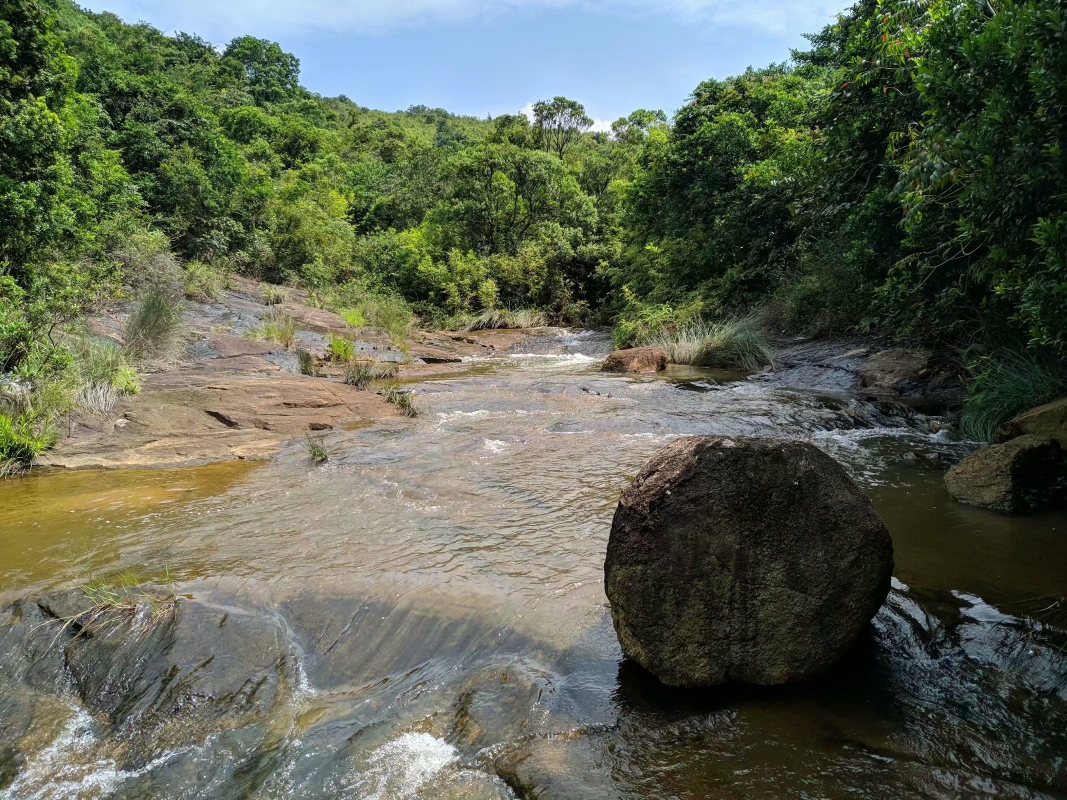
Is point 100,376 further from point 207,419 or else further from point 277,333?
point 277,333

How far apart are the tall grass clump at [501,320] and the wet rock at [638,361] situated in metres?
10.7

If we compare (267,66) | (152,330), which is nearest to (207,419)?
(152,330)

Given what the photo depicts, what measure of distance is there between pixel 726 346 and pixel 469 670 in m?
12.4

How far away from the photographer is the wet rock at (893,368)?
10203 millimetres

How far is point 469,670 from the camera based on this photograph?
10.7 feet

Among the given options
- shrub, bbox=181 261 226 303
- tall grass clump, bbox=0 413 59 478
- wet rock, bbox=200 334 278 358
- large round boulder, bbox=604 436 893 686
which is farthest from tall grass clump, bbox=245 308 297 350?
large round boulder, bbox=604 436 893 686

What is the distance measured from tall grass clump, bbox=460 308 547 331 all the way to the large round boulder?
22022 millimetres

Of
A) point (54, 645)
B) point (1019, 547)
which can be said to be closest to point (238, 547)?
point (54, 645)

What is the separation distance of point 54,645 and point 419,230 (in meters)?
29.2

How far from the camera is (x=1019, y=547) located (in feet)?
13.8

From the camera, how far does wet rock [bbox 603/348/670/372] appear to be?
45.9ft

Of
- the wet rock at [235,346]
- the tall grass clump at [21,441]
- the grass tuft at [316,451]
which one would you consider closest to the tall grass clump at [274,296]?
the wet rock at [235,346]

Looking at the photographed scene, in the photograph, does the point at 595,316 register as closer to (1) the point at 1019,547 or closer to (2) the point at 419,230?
(2) the point at 419,230

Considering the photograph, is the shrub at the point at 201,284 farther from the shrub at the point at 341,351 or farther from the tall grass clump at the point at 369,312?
the shrub at the point at 341,351
